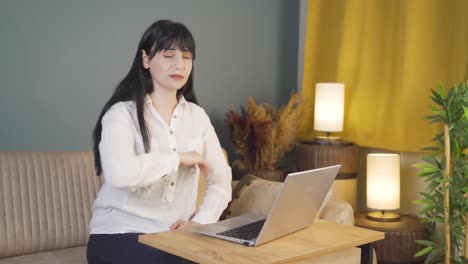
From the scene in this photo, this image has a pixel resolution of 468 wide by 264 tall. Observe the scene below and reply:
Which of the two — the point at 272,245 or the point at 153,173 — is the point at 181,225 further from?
the point at 272,245

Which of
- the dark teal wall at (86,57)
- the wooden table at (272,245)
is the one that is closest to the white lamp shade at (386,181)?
the dark teal wall at (86,57)

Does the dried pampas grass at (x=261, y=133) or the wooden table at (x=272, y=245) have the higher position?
the dried pampas grass at (x=261, y=133)

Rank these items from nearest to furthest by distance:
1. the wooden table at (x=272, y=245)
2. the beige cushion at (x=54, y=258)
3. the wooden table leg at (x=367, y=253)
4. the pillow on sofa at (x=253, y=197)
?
the wooden table at (x=272, y=245), the wooden table leg at (x=367, y=253), the beige cushion at (x=54, y=258), the pillow on sofa at (x=253, y=197)

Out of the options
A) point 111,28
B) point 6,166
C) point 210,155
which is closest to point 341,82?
point 111,28

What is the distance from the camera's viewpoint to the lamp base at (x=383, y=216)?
324 centimetres

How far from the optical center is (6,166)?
8.38ft

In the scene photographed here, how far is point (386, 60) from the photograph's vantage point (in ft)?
11.4

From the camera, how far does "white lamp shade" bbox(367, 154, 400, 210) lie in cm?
325

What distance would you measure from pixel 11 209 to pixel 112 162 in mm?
882

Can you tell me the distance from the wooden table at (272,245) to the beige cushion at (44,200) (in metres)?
1.03

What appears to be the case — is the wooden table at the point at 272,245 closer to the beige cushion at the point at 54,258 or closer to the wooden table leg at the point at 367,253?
the wooden table leg at the point at 367,253

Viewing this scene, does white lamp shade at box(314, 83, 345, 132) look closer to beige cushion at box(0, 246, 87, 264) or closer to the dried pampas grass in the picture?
the dried pampas grass

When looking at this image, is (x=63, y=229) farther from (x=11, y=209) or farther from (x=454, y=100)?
(x=454, y=100)

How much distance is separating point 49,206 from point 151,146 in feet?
2.66
